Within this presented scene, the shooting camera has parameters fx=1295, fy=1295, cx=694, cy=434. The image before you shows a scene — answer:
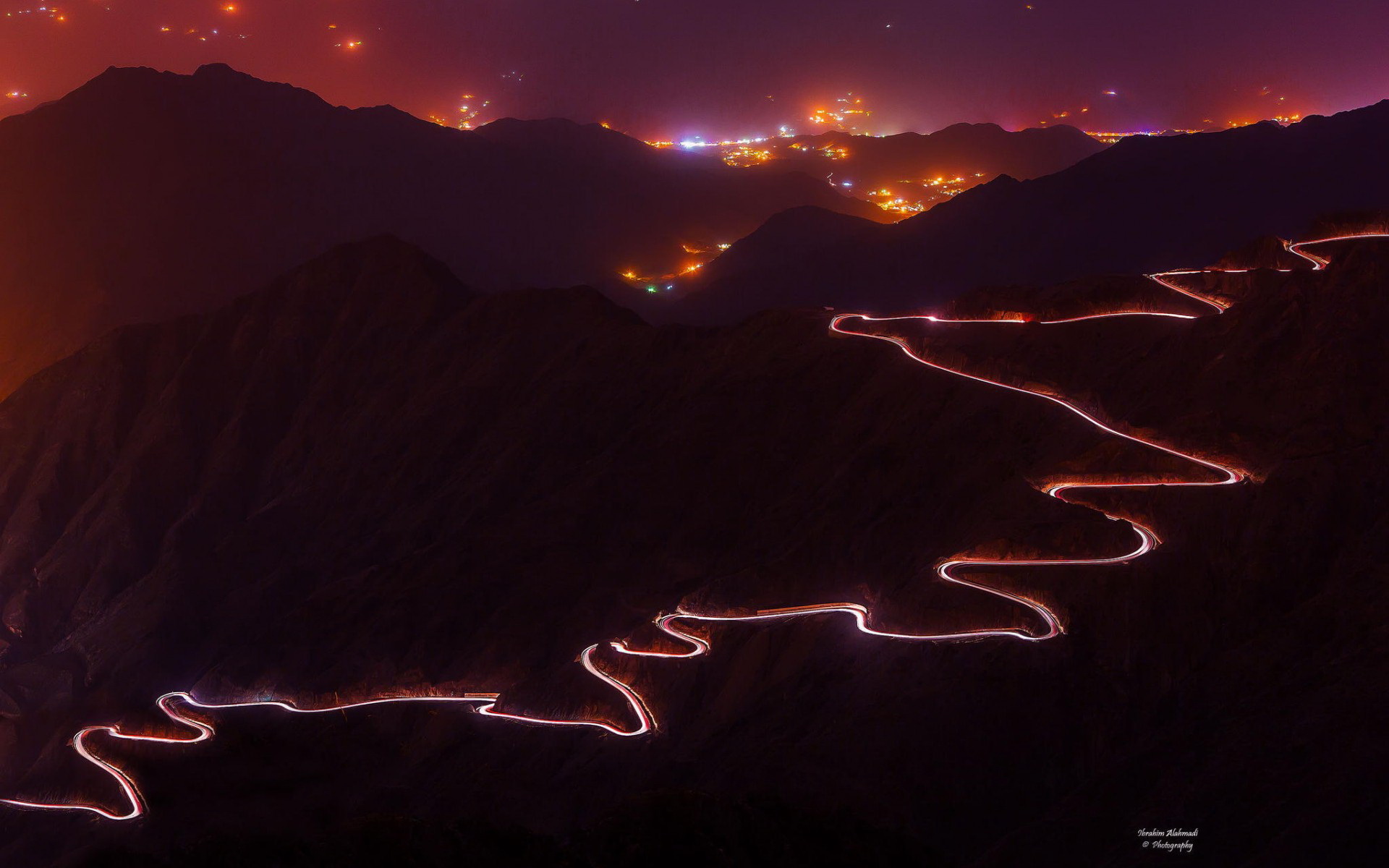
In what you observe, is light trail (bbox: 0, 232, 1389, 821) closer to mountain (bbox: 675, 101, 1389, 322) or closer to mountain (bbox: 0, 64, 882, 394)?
mountain (bbox: 675, 101, 1389, 322)

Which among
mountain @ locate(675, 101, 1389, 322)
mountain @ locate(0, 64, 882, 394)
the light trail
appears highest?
mountain @ locate(0, 64, 882, 394)

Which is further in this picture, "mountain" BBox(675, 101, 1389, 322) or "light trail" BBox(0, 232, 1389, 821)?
"mountain" BBox(675, 101, 1389, 322)

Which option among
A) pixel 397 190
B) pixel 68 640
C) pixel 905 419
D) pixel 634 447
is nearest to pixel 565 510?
pixel 634 447

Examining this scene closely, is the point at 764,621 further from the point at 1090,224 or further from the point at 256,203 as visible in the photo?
the point at 256,203

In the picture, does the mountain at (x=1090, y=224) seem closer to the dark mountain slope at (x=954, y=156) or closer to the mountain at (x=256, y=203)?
the mountain at (x=256, y=203)

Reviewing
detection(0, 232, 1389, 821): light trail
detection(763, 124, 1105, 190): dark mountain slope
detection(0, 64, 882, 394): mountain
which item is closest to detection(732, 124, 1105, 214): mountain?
detection(763, 124, 1105, 190): dark mountain slope

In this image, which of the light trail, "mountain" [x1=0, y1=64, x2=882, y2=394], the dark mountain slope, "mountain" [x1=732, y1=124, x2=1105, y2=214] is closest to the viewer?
the light trail

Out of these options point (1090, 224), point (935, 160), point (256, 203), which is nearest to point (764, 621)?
point (1090, 224)
